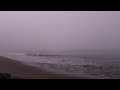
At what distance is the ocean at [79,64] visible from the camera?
4117 millimetres

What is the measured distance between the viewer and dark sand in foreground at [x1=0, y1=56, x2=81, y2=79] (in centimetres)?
401

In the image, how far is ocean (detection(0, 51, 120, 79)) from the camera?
13.5 feet

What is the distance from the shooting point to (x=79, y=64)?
4582mm

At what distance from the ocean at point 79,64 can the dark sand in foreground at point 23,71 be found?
112mm

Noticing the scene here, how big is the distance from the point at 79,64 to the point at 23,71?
109 centimetres

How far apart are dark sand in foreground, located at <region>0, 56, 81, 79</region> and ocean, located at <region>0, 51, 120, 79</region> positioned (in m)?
0.11

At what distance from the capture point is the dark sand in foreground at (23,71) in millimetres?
4012

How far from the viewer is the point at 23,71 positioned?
447 cm
